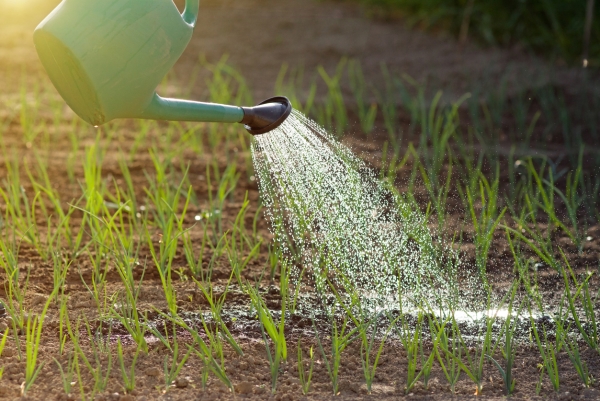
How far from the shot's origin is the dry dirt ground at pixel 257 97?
1.93 metres

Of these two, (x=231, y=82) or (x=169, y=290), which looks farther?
(x=231, y=82)

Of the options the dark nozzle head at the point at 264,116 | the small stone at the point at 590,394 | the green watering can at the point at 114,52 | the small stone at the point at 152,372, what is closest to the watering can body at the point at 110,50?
the green watering can at the point at 114,52

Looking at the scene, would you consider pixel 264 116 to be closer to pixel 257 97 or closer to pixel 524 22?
pixel 257 97

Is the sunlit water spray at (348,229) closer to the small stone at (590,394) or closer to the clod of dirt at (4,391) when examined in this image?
the small stone at (590,394)

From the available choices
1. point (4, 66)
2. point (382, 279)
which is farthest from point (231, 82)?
point (382, 279)

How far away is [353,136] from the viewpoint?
393cm

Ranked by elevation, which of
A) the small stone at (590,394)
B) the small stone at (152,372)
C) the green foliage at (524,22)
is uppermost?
the green foliage at (524,22)

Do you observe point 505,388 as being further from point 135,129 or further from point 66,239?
point 135,129

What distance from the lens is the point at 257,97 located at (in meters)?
4.55

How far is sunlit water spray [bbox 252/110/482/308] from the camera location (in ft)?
8.19

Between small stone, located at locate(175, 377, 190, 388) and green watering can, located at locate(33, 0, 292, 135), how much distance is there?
0.59m

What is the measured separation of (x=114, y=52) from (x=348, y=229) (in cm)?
118

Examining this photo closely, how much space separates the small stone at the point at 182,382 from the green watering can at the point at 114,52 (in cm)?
59

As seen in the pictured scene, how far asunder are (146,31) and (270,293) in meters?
0.91
